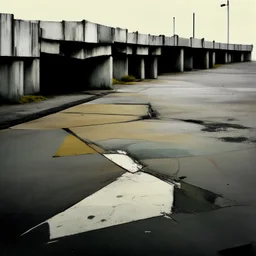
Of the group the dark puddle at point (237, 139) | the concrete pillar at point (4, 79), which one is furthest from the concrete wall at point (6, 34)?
the dark puddle at point (237, 139)

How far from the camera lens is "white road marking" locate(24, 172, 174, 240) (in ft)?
6.70

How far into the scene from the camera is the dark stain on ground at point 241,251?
1739 millimetres

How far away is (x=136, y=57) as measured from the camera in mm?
16797

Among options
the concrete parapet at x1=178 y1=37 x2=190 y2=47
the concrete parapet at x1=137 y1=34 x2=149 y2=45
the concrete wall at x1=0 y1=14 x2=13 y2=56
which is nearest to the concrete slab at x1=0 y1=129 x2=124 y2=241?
the concrete wall at x1=0 y1=14 x2=13 y2=56

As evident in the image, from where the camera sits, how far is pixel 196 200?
2383 millimetres

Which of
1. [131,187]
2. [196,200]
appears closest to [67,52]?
[131,187]

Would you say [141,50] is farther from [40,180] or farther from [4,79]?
[40,180]

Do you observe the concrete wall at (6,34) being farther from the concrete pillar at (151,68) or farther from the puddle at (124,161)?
the concrete pillar at (151,68)

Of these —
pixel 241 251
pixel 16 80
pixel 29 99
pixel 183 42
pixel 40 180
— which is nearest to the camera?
pixel 241 251

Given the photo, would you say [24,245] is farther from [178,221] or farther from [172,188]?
[172,188]

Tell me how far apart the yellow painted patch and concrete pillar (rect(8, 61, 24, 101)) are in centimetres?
368

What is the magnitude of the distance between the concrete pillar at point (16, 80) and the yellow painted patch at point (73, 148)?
3.68 meters

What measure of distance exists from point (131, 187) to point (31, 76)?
6.14 metres

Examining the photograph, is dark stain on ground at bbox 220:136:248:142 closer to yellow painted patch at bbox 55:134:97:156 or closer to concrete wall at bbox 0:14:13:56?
yellow painted patch at bbox 55:134:97:156
